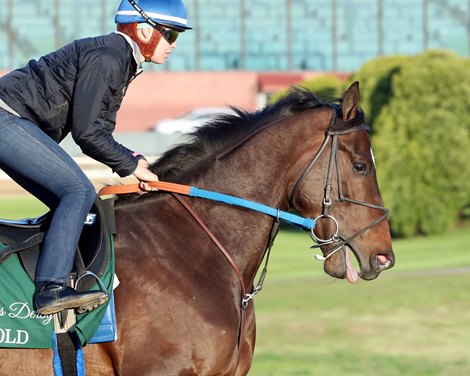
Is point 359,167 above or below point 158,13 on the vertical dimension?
below

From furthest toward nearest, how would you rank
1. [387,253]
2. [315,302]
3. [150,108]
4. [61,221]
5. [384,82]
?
[150,108], [384,82], [315,302], [387,253], [61,221]

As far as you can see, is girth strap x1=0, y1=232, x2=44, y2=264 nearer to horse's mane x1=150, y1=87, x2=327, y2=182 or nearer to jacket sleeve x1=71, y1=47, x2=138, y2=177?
jacket sleeve x1=71, y1=47, x2=138, y2=177

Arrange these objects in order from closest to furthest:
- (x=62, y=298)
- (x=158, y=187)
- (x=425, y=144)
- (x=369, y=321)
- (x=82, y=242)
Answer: (x=62, y=298) → (x=82, y=242) → (x=158, y=187) → (x=369, y=321) → (x=425, y=144)

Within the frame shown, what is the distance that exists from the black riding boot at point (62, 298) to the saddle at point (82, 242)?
0.29 feet

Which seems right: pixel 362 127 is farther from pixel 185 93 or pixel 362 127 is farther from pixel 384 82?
pixel 185 93

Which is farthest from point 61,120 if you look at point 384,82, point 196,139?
point 384,82

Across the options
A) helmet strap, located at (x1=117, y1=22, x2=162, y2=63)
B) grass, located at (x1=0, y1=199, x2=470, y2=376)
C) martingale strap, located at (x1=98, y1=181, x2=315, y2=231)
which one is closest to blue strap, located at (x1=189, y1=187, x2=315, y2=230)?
martingale strap, located at (x1=98, y1=181, x2=315, y2=231)

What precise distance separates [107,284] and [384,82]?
15000mm

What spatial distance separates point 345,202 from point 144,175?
37.3 inches

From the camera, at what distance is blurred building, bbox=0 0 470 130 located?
38469 mm

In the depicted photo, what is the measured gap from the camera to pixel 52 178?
4465 mm

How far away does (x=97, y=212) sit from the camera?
15.1 ft

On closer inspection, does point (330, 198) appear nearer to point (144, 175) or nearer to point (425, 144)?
point (144, 175)

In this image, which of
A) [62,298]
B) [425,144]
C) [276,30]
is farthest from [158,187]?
[276,30]
